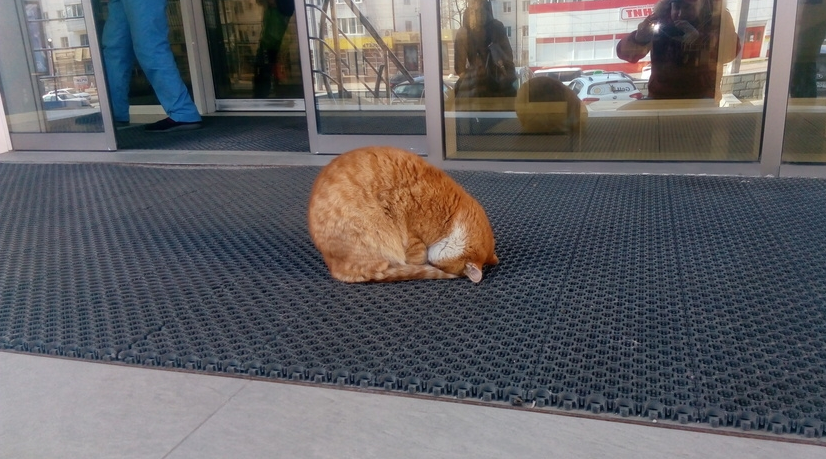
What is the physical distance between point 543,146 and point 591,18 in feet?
3.36

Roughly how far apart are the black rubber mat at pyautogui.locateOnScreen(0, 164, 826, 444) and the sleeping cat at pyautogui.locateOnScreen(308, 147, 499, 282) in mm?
102

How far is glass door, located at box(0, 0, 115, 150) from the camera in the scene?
6434mm

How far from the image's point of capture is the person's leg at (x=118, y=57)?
7.14 meters

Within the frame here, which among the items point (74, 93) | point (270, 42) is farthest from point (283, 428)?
point (270, 42)

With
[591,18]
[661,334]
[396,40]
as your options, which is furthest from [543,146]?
[661,334]

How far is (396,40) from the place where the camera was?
17.6 feet

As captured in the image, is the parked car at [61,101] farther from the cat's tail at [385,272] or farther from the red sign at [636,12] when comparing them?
the red sign at [636,12]

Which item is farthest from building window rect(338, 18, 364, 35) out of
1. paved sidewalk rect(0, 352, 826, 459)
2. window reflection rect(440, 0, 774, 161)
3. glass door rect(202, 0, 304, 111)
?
paved sidewalk rect(0, 352, 826, 459)

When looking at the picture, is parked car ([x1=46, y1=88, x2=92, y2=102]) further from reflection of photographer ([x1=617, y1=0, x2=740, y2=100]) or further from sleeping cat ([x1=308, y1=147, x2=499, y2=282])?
reflection of photographer ([x1=617, y1=0, x2=740, y2=100])

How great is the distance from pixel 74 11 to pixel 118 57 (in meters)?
0.86

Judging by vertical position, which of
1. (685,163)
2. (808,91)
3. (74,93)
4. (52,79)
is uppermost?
(52,79)

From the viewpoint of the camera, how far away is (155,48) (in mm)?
7098

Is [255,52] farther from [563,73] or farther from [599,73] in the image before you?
[599,73]

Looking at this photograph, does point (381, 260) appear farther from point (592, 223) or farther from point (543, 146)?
point (543, 146)
